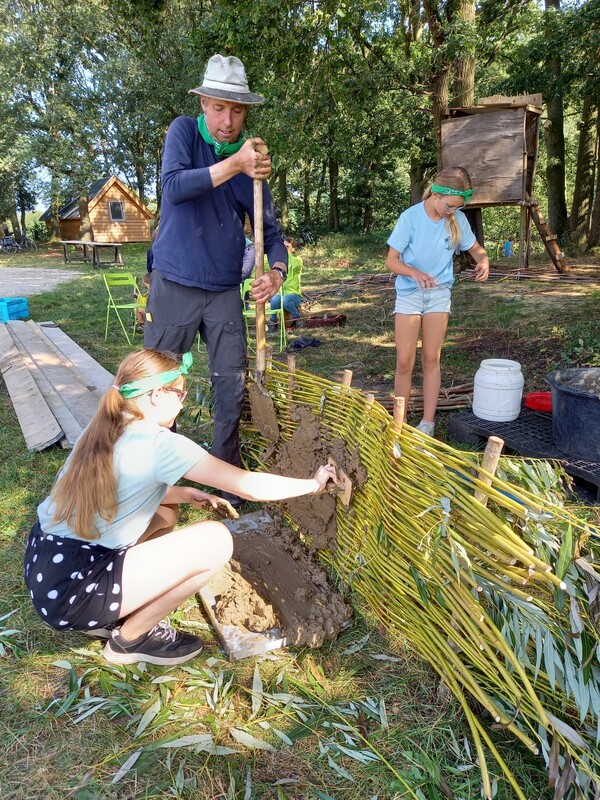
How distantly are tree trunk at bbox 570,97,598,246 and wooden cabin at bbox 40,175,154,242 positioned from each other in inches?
882

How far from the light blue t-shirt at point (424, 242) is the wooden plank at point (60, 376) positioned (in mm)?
2750

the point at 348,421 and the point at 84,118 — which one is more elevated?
the point at 84,118

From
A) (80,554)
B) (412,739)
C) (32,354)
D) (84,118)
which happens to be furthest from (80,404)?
(84,118)

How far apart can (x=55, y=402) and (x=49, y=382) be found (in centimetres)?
71

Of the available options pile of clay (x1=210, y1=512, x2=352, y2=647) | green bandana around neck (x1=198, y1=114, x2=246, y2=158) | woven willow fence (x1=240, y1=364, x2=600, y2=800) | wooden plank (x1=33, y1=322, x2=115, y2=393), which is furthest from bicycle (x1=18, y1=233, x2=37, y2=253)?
woven willow fence (x1=240, y1=364, x2=600, y2=800)

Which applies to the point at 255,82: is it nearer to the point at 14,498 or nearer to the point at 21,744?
the point at 14,498

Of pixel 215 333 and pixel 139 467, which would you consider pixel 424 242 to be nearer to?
pixel 215 333

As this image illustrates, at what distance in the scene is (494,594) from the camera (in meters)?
1.68

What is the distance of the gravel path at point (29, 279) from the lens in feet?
43.2

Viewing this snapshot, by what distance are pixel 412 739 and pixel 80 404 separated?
159 inches

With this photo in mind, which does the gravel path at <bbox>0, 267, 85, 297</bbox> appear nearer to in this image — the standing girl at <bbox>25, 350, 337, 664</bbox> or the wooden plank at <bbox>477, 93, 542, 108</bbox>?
the wooden plank at <bbox>477, 93, 542, 108</bbox>

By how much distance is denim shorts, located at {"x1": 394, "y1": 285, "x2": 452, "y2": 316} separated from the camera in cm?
359

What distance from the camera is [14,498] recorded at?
3.48 metres

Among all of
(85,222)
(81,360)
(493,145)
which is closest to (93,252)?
(85,222)
